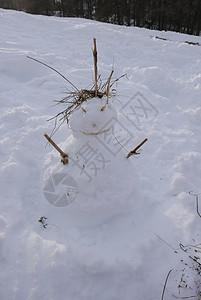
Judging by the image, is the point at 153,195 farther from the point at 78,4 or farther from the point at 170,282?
the point at 78,4

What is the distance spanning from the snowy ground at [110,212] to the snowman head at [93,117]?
29cm

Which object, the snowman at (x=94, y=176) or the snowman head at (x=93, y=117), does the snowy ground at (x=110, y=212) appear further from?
the snowman head at (x=93, y=117)

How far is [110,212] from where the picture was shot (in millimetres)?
1878

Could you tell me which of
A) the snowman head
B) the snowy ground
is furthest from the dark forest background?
the snowman head

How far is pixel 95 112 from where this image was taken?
157cm

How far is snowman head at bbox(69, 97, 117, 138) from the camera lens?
5.19 ft

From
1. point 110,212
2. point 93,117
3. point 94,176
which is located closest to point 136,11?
point 93,117

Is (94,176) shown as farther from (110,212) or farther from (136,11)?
(136,11)

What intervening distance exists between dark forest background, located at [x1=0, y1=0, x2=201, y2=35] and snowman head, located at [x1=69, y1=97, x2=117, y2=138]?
1678 cm

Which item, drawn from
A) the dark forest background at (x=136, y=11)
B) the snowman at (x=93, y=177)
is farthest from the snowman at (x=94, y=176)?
the dark forest background at (x=136, y=11)

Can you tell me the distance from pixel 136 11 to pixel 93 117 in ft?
56.3

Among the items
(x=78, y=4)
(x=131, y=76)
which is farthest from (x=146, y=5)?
(x=131, y=76)

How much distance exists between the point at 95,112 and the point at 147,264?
1.30 metres

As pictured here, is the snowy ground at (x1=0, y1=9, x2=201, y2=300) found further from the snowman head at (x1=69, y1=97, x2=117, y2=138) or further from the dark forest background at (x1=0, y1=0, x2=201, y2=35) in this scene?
the dark forest background at (x1=0, y1=0, x2=201, y2=35)
